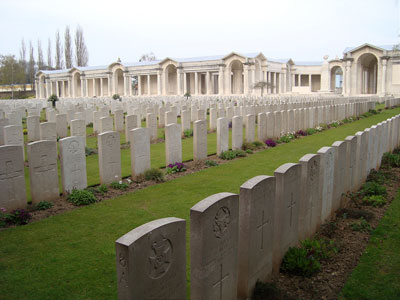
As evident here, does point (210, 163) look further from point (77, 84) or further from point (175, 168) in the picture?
point (77, 84)

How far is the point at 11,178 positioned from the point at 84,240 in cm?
178

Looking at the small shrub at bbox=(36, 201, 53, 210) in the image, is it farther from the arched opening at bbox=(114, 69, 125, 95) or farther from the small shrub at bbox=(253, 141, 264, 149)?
the arched opening at bbox=(114, 69, 125, 95)

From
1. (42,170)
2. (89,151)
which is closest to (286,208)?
(42,170)

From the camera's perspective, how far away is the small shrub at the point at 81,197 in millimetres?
6173

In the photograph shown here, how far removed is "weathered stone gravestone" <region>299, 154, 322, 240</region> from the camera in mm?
4425

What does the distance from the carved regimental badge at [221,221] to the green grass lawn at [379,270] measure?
1465mm

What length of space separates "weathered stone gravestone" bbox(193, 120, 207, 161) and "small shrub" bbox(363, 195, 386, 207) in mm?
4197

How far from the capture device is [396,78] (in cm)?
4238

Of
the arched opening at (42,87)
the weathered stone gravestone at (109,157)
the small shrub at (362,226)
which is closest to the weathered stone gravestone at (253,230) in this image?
the small shrub at (362,226)

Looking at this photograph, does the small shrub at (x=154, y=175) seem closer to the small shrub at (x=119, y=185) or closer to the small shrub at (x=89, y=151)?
the small shrub at (x=119, y=185)

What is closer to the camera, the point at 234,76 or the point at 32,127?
the point at 32,127

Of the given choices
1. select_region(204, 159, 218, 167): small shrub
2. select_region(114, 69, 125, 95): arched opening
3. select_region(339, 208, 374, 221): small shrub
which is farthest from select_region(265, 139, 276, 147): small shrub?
select_region(114, 69, 125, 95): arched opening

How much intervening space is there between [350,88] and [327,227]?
144ft

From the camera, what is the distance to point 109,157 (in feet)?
23.3
